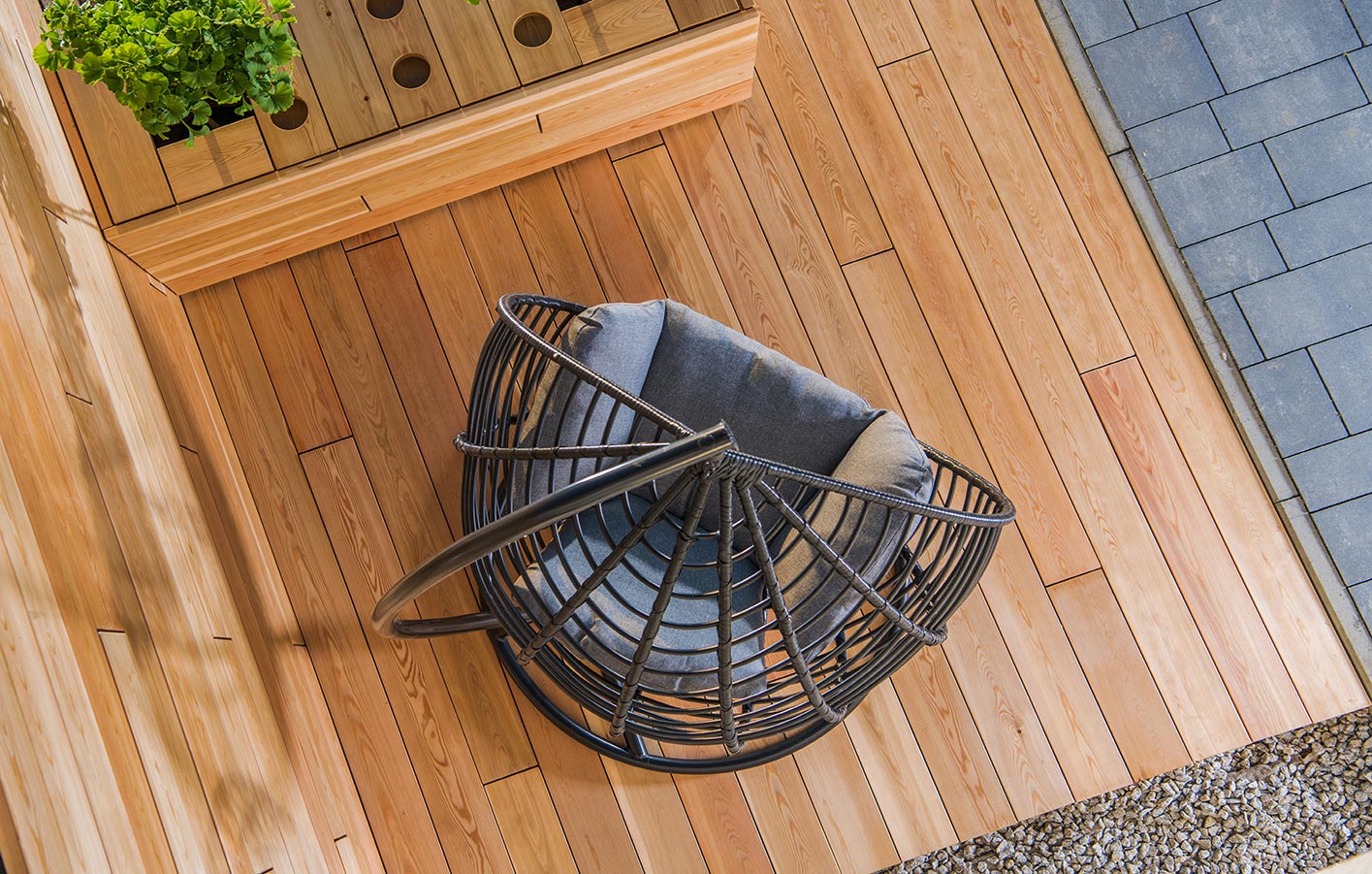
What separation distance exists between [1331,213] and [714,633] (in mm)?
2002

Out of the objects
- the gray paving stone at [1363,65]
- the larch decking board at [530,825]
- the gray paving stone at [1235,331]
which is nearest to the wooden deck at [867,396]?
the larch decking board at [530,825]

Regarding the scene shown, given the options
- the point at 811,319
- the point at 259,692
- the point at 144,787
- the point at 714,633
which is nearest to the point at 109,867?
the point at 144,787

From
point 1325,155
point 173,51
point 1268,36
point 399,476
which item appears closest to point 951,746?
point 399,476

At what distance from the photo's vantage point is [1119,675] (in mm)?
2352

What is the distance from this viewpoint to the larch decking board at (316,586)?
2285mm

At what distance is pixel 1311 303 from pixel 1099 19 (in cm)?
94

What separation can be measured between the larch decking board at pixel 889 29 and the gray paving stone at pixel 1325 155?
0.98 metres

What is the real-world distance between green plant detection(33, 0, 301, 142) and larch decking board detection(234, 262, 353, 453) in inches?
25.6

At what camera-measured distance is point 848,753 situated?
233 cm

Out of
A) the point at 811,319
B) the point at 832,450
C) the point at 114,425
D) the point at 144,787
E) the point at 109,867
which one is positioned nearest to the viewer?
the point at 109,867

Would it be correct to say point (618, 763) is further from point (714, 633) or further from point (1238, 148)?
point (1238, 148)

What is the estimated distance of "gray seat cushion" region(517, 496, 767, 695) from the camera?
1792 mm

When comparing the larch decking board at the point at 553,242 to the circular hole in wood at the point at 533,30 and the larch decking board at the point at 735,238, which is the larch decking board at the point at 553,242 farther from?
the circular hole in wood at the point at 533,30

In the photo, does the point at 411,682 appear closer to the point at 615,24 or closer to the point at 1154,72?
the point at 615,24
